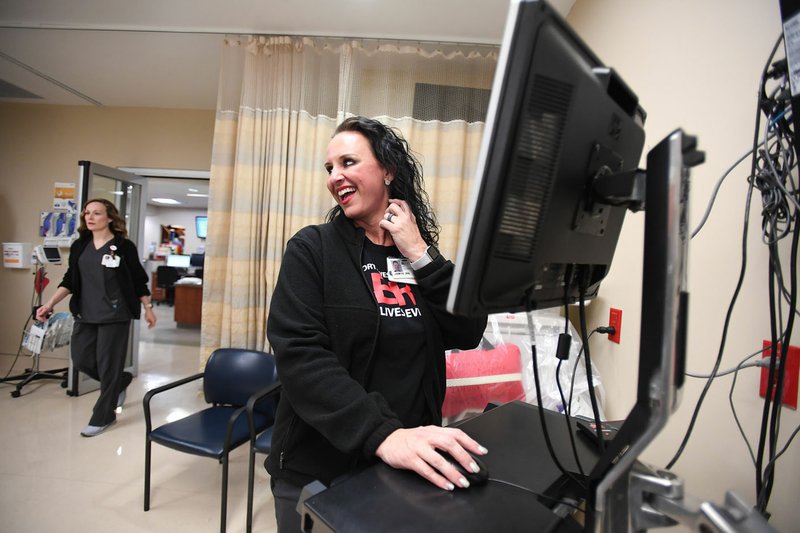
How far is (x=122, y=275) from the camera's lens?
110 inches

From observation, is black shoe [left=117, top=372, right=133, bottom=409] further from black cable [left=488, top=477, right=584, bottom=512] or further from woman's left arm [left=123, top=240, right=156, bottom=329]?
black cable [left=488, top=477, right=584, bottom=512]

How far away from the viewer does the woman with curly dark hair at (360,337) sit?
2.23 ft

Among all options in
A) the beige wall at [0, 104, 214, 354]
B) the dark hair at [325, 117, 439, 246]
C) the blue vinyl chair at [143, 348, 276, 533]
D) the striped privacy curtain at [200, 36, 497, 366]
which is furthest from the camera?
the beige wall at [0, 104, 214, 354]

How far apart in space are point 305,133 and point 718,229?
2.38m

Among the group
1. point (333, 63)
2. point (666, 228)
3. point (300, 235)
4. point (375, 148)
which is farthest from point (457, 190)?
point (666, 228)

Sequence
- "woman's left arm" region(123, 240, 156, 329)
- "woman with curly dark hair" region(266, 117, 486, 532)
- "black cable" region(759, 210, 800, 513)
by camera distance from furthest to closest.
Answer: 1. "woman's left arm" region(123, 240, 156, 329)
2. "black cable" region(759, 210, 800, 513)
3. "woman with curly dark hair" region(266, 117, 486, 532)

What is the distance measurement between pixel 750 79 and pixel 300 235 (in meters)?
1.29

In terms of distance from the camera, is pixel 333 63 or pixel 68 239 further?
pixel 68 239

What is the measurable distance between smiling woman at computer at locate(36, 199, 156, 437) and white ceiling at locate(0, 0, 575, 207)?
1280mm

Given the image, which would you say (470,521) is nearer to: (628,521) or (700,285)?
(628,521)

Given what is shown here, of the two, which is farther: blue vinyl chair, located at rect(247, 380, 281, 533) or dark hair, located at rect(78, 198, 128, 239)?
dark hair, located at rect(78, 198, 128, 239)

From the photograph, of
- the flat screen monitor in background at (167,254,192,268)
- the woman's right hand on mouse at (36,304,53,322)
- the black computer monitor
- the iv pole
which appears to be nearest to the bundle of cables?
the black computer monitor

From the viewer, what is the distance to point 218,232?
106 inches

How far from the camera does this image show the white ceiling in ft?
7.73
